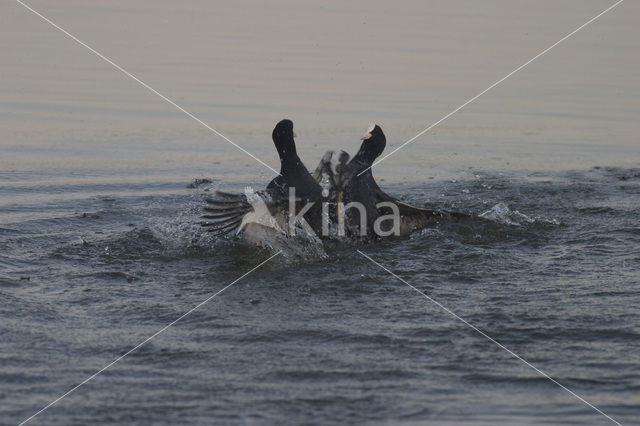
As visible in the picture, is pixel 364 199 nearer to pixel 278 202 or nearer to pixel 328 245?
pixel 328 245

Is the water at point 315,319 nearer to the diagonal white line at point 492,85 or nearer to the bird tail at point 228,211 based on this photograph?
the bird tail at point 228,211

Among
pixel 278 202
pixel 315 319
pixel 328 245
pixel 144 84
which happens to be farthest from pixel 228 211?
pixel 144 84

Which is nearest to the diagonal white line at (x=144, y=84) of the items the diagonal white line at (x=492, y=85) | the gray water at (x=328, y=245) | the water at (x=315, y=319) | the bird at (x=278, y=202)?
the gray water at (x=328, y=245)

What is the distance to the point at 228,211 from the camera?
A: 26.8 feet

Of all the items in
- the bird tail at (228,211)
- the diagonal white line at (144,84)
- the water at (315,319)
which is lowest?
the water at (315,319)

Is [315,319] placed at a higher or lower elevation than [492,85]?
lower

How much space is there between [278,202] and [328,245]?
556 mm

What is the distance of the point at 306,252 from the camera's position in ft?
26.1

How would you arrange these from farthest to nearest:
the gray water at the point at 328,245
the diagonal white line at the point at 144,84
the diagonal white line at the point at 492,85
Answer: the diagonal white line at the point at 492,85
the diagonal white line at the point at 144,84
the gray water at the point at 328,245

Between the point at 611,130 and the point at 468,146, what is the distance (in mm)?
2031

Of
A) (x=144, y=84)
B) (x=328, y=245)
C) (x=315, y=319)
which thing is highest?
Answer: (x=144, y=84)

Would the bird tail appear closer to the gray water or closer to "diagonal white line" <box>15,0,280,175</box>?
the gray water

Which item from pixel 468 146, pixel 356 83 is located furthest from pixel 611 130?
pixel 356 83

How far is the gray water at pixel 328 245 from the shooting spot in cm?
535
